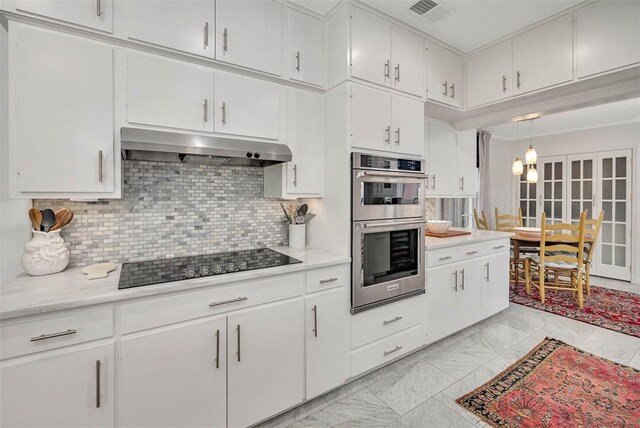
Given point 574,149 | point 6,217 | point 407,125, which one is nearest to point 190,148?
point 6,217

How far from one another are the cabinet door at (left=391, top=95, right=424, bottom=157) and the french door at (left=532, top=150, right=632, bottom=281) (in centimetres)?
484

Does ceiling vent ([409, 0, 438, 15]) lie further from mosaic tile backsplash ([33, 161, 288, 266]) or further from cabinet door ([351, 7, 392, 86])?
mosaic tile backsplash ([33, 161, 288, 266])

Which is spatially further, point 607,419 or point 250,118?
point 250,118

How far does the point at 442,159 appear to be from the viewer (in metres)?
3.40

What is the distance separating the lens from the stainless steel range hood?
5.23 ft

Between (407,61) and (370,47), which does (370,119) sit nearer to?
(370,47)

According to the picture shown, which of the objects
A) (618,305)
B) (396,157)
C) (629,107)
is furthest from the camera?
(629,107)

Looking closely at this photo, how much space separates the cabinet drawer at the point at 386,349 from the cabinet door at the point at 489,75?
235 cm

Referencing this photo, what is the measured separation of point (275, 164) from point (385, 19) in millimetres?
1450

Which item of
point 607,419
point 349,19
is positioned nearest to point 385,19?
point 349,19

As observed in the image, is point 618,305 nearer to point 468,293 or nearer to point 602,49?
point 468,293

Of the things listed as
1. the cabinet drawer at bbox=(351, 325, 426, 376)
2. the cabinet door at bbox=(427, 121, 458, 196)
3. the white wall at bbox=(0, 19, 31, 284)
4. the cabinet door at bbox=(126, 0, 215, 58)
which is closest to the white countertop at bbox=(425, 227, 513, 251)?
the cabinet door at bbox=(427, 121, 458, 196)

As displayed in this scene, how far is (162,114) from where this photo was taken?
5.71 ft

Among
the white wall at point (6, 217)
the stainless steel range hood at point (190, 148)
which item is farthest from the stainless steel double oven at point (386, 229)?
the white wall at point (6, 217)
